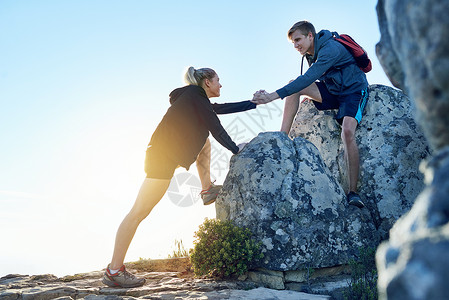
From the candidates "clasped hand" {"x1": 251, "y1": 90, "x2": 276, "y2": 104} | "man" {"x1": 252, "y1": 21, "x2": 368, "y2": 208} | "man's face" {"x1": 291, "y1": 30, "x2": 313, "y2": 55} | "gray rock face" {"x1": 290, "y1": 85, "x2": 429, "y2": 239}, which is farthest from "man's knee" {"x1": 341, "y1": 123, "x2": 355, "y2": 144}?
"man's face" {"x1": 291, "y1": 30, "x2": 313, "y2": 55}

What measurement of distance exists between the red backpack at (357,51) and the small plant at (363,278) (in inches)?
135

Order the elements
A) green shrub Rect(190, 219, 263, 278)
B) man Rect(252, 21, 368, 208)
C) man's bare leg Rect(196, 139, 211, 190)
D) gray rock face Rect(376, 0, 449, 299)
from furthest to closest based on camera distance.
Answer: man's bare leg Rect(196, 139, 211, 190), man Rect(252, 21, 368, 208), green shrub Rect(190, 219, 263, 278), gray rock face Rect(376, 0, 449, 299)

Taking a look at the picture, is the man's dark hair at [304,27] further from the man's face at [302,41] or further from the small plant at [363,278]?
the small plant at [363,278]

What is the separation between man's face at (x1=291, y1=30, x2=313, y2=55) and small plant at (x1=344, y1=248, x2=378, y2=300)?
149 inches

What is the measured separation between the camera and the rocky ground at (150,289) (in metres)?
4.72

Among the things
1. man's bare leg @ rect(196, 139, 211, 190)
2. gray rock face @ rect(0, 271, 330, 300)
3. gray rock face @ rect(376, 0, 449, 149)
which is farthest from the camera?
man's bare leg @ rect(196, 139, 211, 190)

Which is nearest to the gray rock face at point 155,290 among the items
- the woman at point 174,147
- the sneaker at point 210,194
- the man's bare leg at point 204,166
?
the woman at point 174,147

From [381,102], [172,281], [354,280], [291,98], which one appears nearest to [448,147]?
[354,280]

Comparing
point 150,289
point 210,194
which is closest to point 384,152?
point 210,194

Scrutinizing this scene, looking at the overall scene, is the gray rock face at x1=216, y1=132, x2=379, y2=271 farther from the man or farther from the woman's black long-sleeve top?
the woman's black long-sleeve top

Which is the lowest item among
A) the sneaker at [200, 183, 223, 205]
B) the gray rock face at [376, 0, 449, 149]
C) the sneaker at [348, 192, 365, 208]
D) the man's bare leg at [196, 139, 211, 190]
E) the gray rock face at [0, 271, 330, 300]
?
the gray rock face at [0, 271, 330, 300]

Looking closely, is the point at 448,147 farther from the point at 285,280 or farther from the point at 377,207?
the point at 377,207

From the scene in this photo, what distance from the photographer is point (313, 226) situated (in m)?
5.80

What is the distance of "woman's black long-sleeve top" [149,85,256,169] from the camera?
19.4 feet
